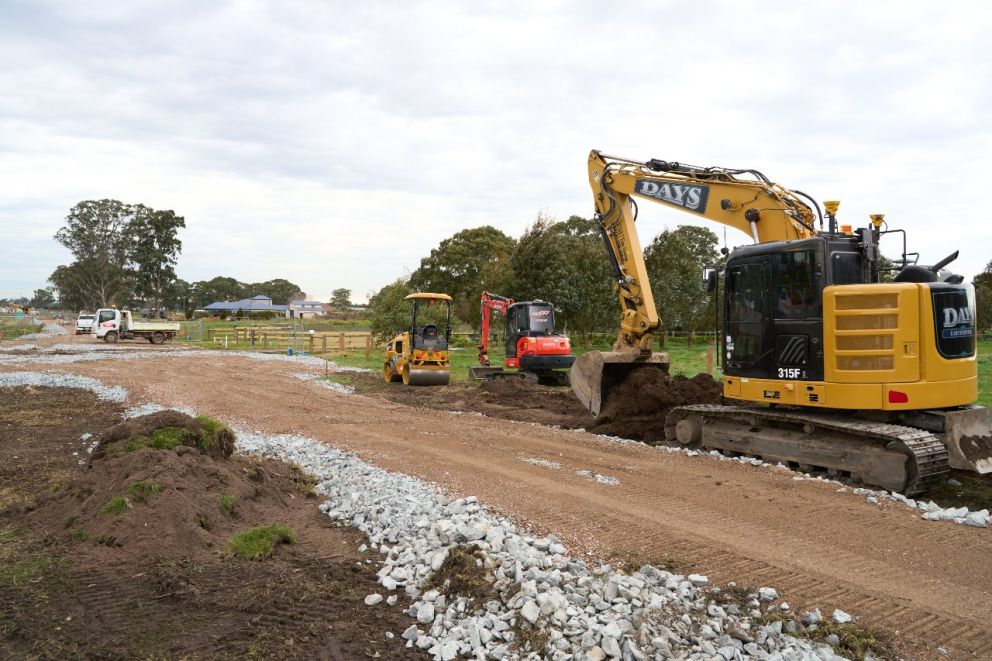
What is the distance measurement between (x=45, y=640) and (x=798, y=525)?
6200mm

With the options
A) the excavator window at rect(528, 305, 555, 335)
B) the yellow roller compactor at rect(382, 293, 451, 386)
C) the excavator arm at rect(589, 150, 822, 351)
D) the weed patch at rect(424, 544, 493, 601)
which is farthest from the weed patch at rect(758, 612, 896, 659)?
the excavator window at rect(528, 305, 555, 335)

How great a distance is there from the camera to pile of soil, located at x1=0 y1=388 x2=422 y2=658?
4.47 meters

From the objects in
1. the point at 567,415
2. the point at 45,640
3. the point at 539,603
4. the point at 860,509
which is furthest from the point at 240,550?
the point at 567,415

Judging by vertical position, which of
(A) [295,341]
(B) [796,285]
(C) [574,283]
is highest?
(C) [574,283]

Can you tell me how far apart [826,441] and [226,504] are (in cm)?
717

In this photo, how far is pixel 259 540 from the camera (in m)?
6.11

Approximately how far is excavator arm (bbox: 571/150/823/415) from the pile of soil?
6427mm

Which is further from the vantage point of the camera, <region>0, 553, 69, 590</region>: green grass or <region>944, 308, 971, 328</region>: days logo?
<region>944, 308, 971, 328</region>: days logo

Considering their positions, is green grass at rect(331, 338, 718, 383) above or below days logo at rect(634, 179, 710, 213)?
below

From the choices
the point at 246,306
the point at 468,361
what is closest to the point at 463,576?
the point at 468,361

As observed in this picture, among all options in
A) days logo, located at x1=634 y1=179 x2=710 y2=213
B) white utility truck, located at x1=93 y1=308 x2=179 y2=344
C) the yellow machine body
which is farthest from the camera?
white utility truck, located at x1=93 y1=308 x2=179 y2=344

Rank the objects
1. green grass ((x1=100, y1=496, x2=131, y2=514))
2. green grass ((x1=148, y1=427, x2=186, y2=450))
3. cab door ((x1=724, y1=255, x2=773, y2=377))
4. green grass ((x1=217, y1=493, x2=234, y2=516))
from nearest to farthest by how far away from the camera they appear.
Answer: green grass ((x1=100, y1=496, x2=131, y2=514)) → green grass ((x1=217, y1=493, x2=234, y2=516)) → green grass ((x1=148, y1=427, x2=186, y2=450)) → cab door ((x1=724, y1=255, x2=773, y2=377))

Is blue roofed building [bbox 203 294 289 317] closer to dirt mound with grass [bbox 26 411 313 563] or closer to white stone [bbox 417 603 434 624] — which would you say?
dirt mound with grass [bbox 26 411 313 563]

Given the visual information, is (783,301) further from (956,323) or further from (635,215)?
(635,215)
